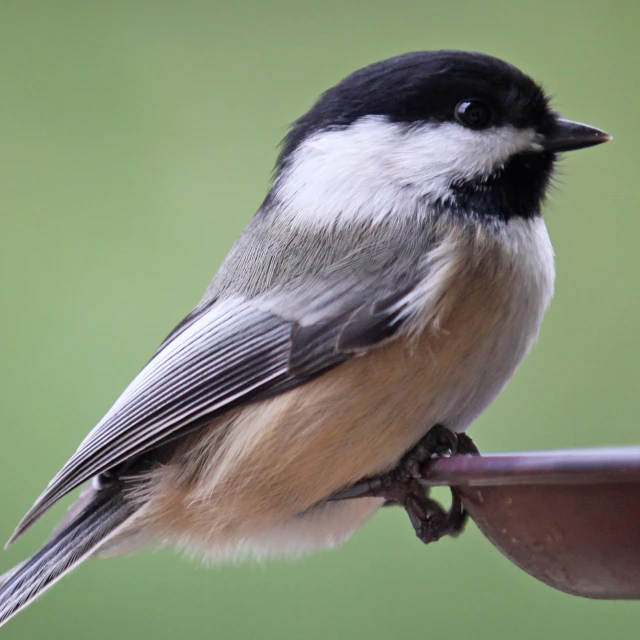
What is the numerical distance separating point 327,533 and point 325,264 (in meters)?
0.33

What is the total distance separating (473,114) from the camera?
115 centimetres

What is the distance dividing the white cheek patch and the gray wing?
110 millimetres

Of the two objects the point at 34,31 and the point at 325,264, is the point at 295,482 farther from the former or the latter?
the point at 34,31

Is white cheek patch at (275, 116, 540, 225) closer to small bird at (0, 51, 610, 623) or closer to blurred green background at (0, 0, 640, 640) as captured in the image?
small bird at (0, 51, 610, 623)

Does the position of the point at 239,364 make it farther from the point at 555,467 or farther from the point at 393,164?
the point at 555,467

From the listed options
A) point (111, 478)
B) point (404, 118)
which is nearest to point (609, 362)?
point (404, 118)

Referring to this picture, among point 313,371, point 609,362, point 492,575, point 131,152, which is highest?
point 131,152

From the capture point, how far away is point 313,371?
3.48 feet

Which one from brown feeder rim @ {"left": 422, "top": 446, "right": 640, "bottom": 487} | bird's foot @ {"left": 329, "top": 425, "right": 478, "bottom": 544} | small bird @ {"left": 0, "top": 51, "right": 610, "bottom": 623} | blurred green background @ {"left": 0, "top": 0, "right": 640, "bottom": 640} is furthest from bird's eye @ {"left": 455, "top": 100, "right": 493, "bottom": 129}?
brown feeder rim @ {"left": 422, "top": 446, "right": 640, "bottom": 487}

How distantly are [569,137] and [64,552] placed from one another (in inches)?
30.1

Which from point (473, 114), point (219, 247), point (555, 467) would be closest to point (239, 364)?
point (473, 114)

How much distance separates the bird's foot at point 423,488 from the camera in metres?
0.96

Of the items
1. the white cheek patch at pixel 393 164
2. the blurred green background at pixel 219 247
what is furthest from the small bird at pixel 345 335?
the blurred green background at pixel 219 247

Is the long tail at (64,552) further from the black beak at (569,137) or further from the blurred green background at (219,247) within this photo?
the black beak at (569,137)
